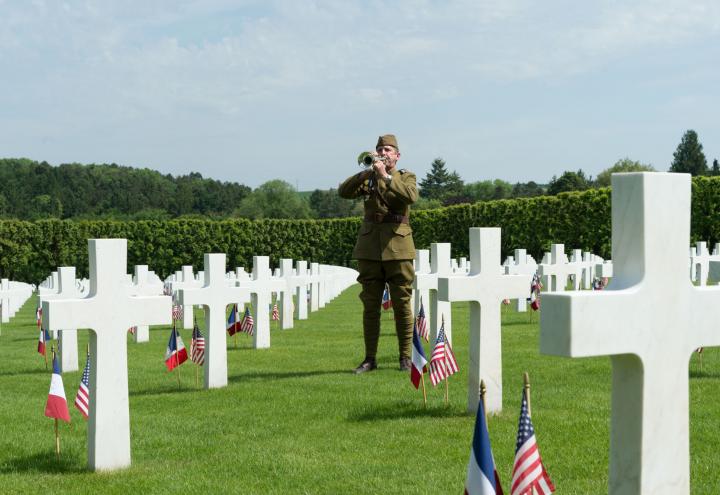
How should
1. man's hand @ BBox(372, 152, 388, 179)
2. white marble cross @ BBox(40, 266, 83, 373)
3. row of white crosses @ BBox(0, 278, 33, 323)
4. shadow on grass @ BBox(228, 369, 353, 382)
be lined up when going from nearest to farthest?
man's hand @ BBox(372, 152, 388, 179) → shadow on grass @ BBox(228, 369, 353, 382) → white marble cross @ BBox(40, 266, 83, 373) → row of white crosses @ BBox(0, 278, 33, 323)

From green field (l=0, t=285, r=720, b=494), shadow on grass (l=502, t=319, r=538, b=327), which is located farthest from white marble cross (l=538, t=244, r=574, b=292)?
green field (l=0, t=285, r=720, b=494)

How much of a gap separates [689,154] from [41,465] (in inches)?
3863

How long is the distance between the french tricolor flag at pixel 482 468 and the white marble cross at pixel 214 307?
5.51 m

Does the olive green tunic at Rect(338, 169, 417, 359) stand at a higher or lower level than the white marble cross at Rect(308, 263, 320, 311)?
higher

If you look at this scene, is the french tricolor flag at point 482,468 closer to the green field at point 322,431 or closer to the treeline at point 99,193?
the green field at point 322,431

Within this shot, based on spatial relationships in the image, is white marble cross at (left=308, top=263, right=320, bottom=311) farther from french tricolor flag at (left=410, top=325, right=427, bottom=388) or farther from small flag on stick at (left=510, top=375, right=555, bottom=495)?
small flag on stick at (left=510, top=375, right=555, bottom=495)

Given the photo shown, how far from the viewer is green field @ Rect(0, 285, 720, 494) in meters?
5.03

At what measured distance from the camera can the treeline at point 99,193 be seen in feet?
279

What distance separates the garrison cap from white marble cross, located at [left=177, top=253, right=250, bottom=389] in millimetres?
1867

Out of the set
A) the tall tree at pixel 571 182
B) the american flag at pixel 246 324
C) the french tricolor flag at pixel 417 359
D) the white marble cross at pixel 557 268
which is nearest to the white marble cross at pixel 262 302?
the american flag at pixel 246 324

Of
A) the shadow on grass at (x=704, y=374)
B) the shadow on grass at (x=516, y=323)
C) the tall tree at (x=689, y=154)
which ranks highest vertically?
the tall tree at (x=689, y=154)

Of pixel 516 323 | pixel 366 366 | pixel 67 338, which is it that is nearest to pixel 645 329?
pixel 366 366

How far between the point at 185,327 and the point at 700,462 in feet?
36.9

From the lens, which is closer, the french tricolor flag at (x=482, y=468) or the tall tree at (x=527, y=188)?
the french tricolor flag at (x=482, y=468)
